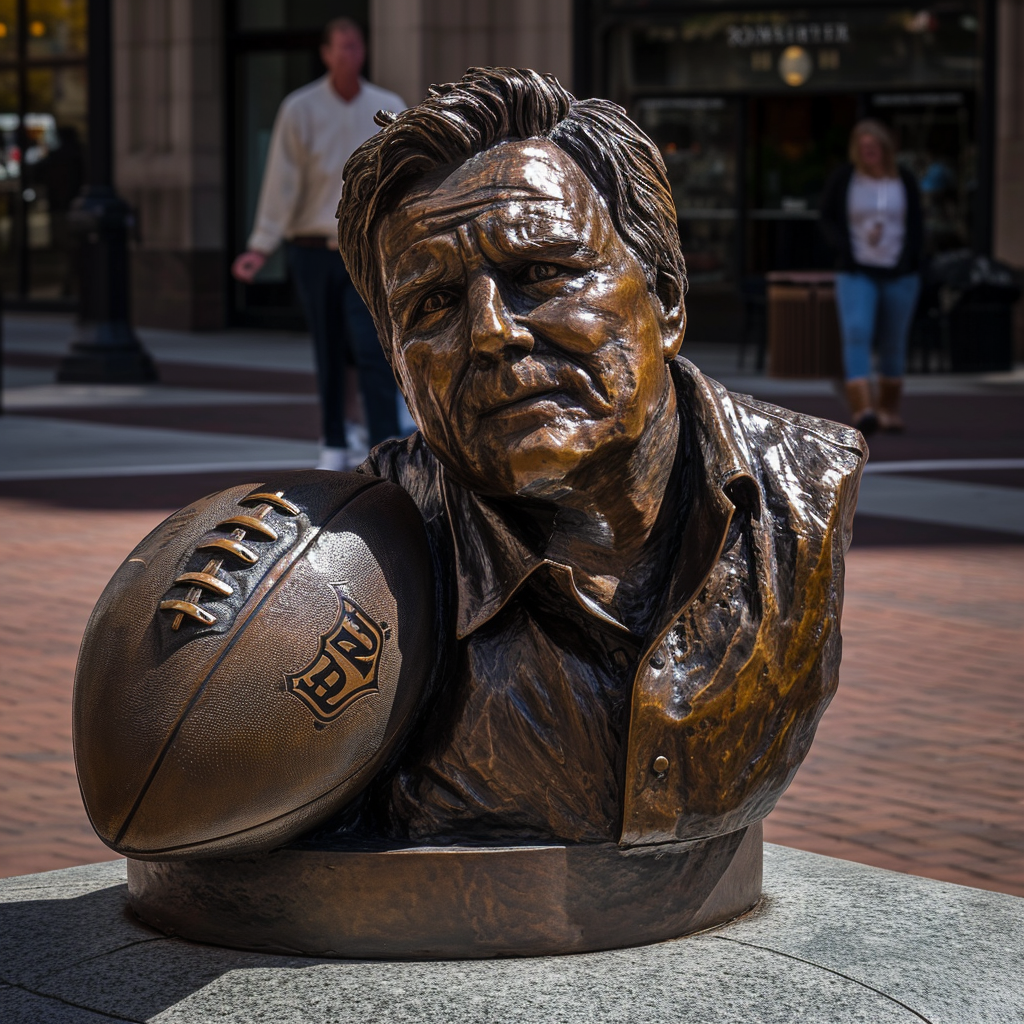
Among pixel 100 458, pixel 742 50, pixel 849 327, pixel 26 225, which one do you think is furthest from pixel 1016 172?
pixel 26 225

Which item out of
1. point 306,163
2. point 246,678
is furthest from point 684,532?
point 306,163

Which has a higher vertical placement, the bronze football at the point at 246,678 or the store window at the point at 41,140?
the store window at the point at 41,140

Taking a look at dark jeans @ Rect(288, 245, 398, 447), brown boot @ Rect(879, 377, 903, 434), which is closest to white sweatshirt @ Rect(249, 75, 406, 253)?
dark jeans @ Rect(288, 245, 398, 447)

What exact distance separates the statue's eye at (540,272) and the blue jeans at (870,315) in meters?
10.3

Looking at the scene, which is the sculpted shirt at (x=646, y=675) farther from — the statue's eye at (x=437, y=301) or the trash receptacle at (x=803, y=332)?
the trash receptacle at (x=803, y=332)

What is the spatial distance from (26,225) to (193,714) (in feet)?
80.7

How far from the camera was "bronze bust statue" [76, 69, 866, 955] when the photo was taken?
2.99m

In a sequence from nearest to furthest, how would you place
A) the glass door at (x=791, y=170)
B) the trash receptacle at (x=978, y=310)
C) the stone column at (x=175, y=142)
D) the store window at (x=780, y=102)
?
1. the trash receptacle at (x=978, y=310)
2. the store window at (x=780, y=102)
3. the glass door at (x=791, y=170)
4. the stone column at (x=175, y=142)

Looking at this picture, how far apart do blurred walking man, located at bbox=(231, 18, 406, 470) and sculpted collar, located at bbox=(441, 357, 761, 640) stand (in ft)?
21.0

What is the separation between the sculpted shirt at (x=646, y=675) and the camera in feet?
10.1

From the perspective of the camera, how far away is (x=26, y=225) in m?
26.3

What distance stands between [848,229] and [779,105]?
27.5ft

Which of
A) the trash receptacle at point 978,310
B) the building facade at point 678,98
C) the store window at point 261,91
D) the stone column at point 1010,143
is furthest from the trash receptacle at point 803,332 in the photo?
the store window at point 261,91

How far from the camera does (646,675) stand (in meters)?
3.04
